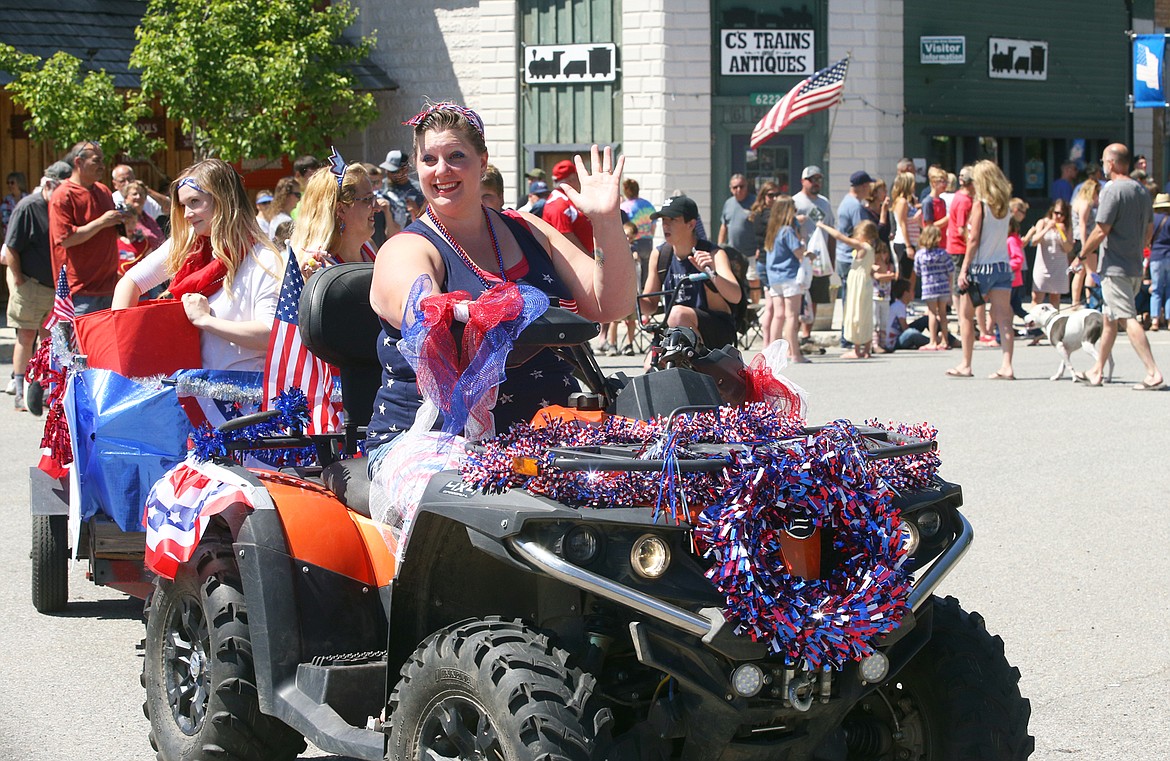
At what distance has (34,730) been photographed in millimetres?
5082

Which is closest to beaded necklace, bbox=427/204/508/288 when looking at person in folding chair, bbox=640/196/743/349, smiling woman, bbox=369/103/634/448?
smiling woman, bbox=369/103/634/448

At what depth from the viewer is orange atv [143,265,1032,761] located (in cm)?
321

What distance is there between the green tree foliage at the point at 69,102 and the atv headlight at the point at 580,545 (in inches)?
718

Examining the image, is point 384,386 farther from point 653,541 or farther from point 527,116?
point 527,116

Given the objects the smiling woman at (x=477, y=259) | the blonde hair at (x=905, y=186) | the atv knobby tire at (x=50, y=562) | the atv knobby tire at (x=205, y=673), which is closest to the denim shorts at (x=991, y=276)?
the blonde hair at (x=905, y=186)

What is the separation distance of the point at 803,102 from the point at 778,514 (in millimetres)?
Result: 19396

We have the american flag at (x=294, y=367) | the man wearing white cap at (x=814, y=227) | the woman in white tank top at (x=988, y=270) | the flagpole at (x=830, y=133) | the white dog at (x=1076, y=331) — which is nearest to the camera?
the american flag at (x=294, y=367)

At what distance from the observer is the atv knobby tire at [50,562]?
6.33 metres

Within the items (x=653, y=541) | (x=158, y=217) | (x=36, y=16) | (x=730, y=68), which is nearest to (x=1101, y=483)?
(x=653, y=541)

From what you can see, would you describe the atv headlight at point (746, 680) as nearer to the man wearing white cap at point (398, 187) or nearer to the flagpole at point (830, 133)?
the man wearing white cap at point (398, 187)

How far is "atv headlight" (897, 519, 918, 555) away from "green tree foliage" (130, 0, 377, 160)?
19.2 meters

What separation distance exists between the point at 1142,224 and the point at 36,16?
16002mm

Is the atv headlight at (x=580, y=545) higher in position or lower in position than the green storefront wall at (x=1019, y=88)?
lower

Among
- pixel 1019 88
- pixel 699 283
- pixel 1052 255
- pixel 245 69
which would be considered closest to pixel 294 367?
pixel 699 283
